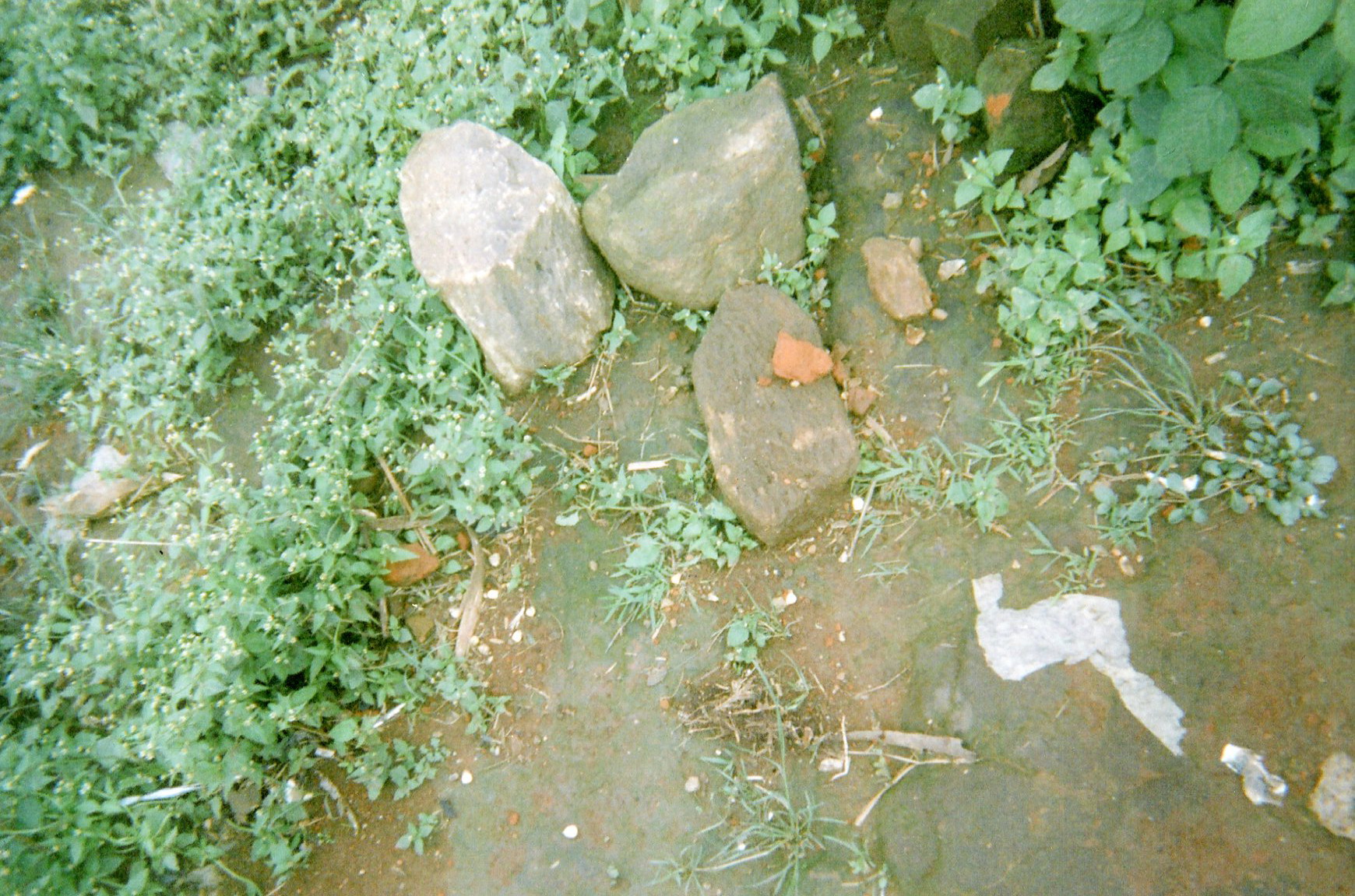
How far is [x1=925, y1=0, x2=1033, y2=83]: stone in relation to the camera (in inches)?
107

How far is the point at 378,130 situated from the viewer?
3.38 meters

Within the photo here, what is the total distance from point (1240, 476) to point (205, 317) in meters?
3.58

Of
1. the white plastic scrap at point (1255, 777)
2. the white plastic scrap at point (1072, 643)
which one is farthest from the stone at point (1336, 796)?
the white plastic scrap at point (1072, 643)

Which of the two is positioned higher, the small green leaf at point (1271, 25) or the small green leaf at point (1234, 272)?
the small green leaf at point (1271, 25)

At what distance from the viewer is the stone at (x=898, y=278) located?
9.14ft

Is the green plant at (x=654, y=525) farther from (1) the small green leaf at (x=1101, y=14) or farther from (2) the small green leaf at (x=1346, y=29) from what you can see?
(2) the small green leaf at (x=1346, y=29)

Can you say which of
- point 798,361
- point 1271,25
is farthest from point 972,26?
point 798,361

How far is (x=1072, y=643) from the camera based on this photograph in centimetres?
232

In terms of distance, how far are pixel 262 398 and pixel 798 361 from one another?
1969 mm

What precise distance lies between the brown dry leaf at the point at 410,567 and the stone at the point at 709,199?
126 cm

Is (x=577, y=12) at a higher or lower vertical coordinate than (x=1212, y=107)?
higher

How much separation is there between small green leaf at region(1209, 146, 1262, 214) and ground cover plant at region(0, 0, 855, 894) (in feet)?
4.55

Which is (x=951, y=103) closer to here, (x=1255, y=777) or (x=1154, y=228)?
(x=1154, y=228)

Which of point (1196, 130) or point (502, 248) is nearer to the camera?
point (1196, 130)
